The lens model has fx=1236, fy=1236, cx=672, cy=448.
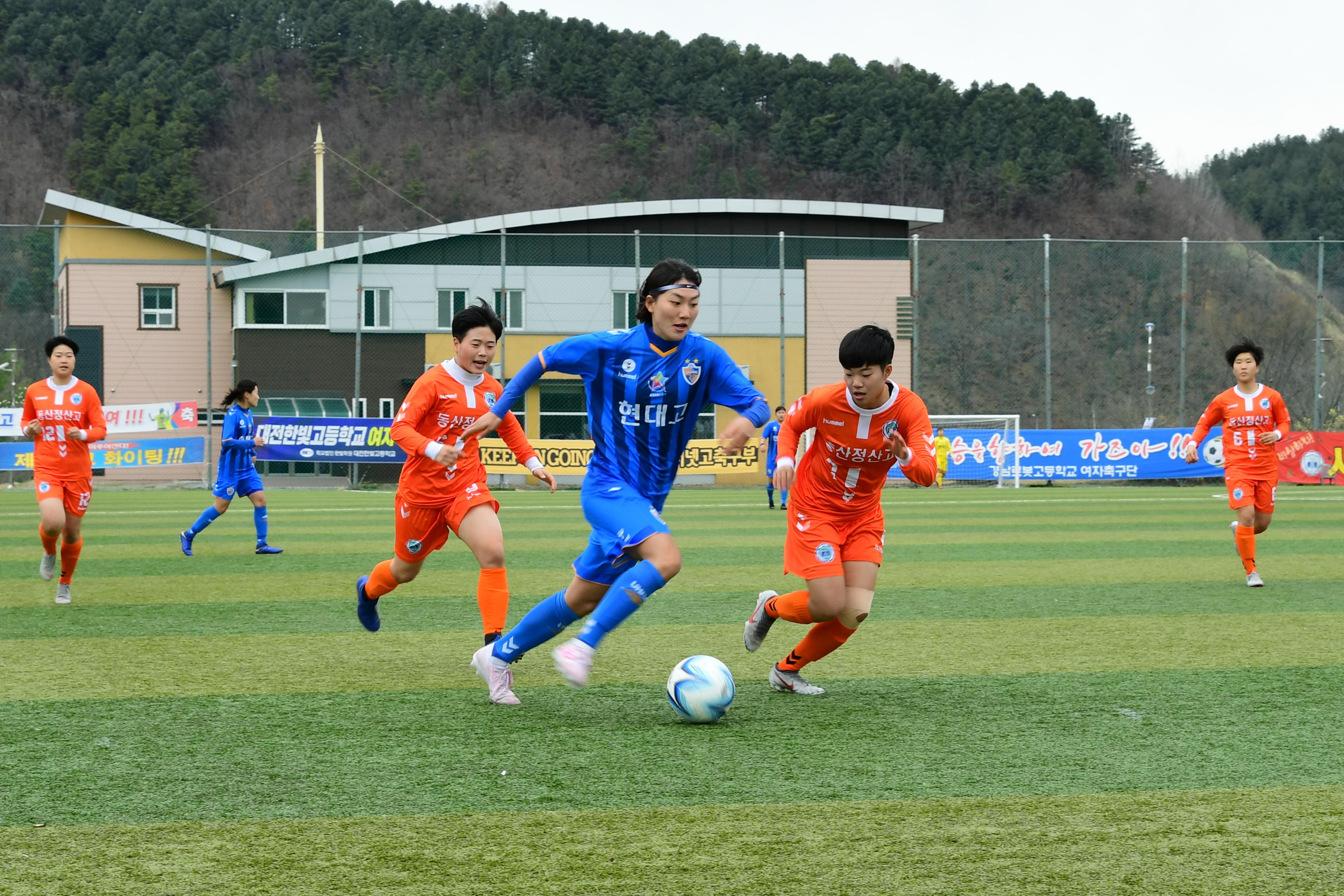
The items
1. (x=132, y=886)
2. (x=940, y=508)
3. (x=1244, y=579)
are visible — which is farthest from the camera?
(x=940, y=508)

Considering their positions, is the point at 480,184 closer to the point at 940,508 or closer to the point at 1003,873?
the point at 940,508

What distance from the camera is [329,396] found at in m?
34.6

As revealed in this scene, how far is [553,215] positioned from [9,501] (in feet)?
55.1

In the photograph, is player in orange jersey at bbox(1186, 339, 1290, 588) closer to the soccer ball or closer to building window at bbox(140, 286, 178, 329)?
the soccer ball

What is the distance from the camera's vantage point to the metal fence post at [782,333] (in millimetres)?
30234

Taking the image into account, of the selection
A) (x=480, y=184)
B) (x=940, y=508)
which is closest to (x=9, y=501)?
(x=940, y=508)

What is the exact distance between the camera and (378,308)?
3381cm

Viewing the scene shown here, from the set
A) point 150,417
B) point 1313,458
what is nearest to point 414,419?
point 150,417

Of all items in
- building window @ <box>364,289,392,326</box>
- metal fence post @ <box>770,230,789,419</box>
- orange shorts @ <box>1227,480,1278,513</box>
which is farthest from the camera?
building window @ <box>364,289,392,326</box>

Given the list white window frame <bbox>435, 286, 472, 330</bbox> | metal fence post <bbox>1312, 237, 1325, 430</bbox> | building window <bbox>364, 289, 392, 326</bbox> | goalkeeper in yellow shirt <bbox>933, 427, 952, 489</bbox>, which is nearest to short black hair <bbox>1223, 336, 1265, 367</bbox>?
goalkeeper in yellow shirt <bbox>933, 427, 952, 489</bbox>

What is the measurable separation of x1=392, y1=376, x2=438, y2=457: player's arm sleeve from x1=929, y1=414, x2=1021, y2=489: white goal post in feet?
74.5

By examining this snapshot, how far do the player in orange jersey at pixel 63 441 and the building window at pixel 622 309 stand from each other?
24580mm

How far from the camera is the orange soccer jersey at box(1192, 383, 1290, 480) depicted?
10.6m

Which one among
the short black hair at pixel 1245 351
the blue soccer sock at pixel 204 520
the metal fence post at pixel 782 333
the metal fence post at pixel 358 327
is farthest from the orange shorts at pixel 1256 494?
the metal fence post at pixel 358 327
